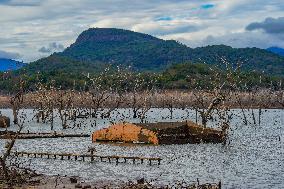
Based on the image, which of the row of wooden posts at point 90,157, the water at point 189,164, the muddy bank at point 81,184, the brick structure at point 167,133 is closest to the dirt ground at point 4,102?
the water at point 189,164

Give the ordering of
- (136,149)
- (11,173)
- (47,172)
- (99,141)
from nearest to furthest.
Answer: (11,173) → (47,172) → (136,149) → (99,141)

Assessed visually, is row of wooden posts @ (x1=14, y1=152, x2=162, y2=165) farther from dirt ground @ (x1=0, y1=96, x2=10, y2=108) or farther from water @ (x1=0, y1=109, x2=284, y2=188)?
dirt ground @ (x1=0, y1=96, x2=10, y2=108)

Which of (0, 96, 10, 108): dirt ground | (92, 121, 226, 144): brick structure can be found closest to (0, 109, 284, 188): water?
(92, 121, 226, 144): brick structure

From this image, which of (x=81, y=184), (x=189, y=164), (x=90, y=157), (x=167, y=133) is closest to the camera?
(x=81, y=184)

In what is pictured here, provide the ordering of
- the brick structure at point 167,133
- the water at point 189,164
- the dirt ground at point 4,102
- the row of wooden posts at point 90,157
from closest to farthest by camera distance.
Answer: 1. the water at point 189,164
2. the row of wooden posts at point 90,157
3. the brick structure at point 167,133
4. the dirt ground at point 4,102

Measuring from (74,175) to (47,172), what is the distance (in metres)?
2.50

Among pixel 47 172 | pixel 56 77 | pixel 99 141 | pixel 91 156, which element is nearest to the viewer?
pixel 47 172

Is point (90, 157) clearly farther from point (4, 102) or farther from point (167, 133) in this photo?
point (4, 102)

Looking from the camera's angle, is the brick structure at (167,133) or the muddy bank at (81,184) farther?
the brick structure at (167,133)

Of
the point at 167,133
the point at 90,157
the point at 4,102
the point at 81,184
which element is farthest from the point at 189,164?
the point at 4,102

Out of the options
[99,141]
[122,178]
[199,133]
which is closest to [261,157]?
[199,133]

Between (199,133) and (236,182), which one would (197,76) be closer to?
(199,133)

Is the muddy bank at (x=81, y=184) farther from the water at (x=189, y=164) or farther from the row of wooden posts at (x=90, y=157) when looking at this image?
the row of wooden posts at (x=90, y=157)

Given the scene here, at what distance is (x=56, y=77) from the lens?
173000 mm
